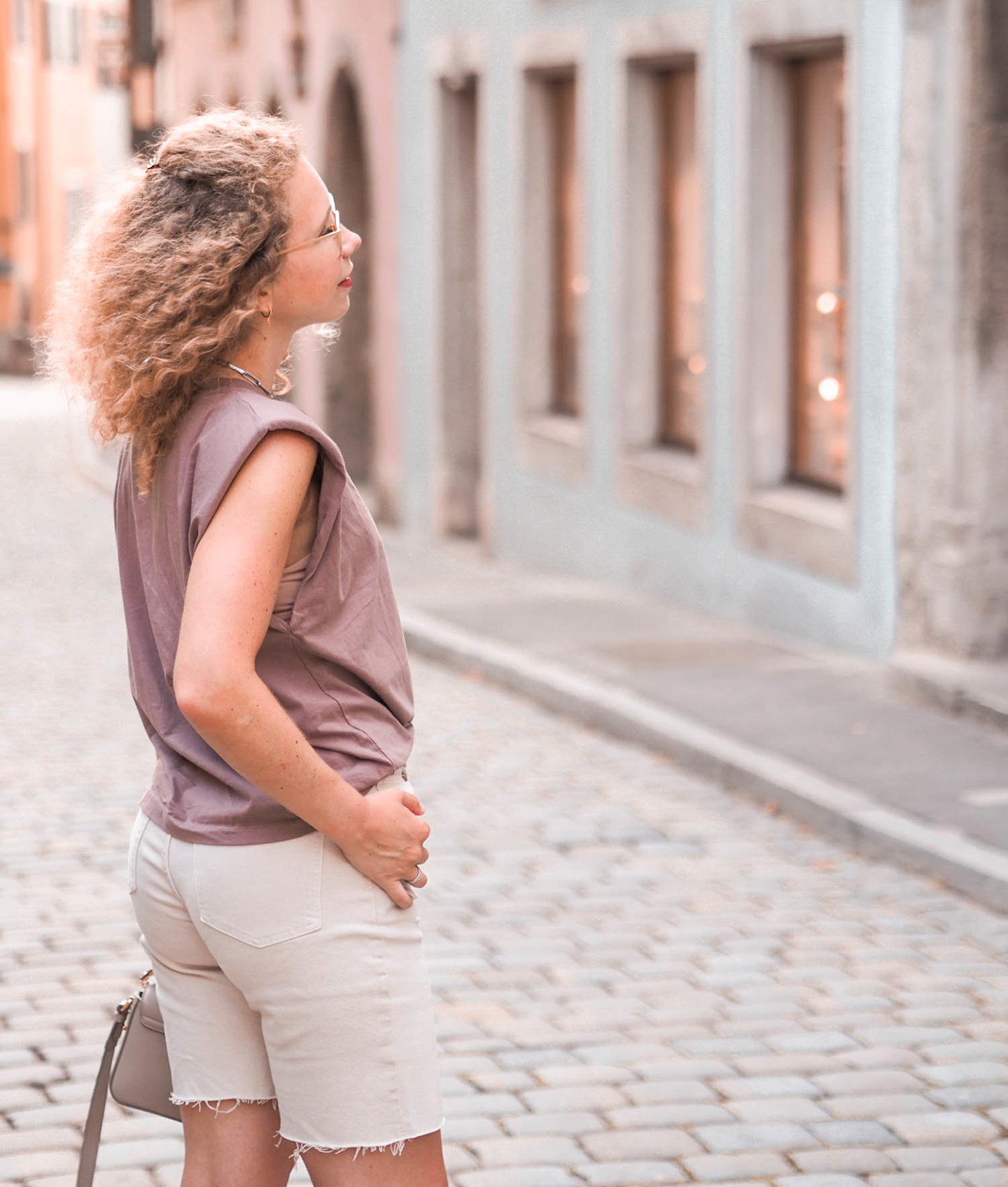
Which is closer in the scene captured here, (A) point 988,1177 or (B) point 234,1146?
(B) point 234,1146

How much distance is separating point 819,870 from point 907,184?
371 centimetres

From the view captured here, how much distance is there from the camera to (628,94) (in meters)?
13.2

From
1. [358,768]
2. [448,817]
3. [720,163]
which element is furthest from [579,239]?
[358,768]

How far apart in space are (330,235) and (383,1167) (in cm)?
111

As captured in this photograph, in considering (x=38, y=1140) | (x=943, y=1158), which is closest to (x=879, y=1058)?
(x=943, y=1158)

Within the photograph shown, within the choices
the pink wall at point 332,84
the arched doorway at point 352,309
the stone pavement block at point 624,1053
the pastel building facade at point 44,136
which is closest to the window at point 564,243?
the pink wall at point 332,84

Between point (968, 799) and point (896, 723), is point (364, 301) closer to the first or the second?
point (896, 723)

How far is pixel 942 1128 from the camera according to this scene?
4707mm

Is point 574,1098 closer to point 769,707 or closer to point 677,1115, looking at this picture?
point 677,1115

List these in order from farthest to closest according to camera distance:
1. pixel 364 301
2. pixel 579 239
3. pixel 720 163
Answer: pixel 364 301 → pixel 579 239 → pixel 720 163

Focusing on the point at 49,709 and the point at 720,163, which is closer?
the point at 49,709

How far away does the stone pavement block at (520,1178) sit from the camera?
442 centimetres

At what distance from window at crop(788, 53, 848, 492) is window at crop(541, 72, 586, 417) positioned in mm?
2864

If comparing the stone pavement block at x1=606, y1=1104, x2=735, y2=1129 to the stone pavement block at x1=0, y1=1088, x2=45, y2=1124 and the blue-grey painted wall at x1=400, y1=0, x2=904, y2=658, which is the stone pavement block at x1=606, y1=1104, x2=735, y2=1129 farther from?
the blue-grey painted wall at x1=400, y1=0, x2=904, y2=658
